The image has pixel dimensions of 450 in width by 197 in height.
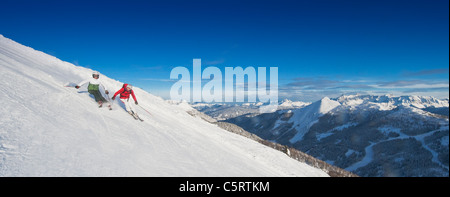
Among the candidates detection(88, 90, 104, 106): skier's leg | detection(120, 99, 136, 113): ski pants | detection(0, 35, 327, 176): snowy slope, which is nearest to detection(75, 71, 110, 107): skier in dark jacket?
detection(88, 90, 104, 106): skier's leg

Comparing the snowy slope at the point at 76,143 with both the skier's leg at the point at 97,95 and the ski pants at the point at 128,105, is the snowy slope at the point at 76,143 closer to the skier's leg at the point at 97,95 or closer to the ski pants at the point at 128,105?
the skier's leg at the point at 97,95

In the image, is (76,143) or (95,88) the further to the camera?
(95,88)

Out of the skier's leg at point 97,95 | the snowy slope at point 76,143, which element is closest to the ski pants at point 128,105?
the snowy slope at point 76,143

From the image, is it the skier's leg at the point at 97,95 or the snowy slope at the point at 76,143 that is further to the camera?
the skier's leg at the point at 97,95

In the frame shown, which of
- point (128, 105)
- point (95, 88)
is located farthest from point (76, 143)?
point (128, 105)

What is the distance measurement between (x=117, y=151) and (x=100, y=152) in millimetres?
879

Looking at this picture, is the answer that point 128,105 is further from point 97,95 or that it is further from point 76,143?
point 76,143

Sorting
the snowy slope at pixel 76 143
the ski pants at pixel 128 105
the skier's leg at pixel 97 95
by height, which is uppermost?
the skier's leg at pixel 97 95

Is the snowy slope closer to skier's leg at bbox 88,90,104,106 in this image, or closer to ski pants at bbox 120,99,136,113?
skier's leg at bbox 88,90,104,106

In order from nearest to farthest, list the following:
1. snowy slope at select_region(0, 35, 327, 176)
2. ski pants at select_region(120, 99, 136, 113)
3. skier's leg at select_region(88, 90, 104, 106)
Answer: snowy slope at select_region(0, 35, 327, 176) < skier's leg at select_region(88, 90, 104, 106) < ski pants at select_region(120, 99, 136, 113)

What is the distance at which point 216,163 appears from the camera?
15.2m
